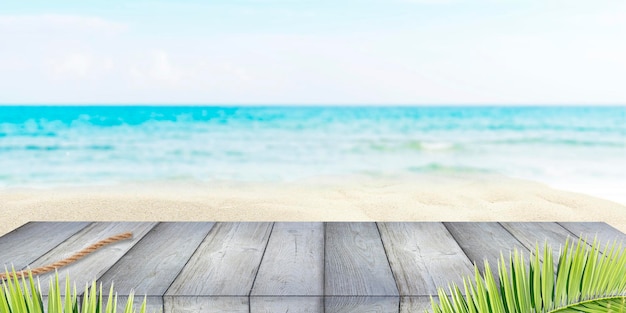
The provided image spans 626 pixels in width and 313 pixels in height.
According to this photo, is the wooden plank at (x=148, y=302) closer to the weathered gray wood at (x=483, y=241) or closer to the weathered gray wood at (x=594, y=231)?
the weathered gray wood at (x=483, y=241)

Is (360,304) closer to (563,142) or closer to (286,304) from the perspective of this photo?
(286,304)

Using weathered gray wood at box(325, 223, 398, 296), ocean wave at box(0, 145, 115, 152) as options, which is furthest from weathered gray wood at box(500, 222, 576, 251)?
ocean wave at box(0, 145, 115, 152)

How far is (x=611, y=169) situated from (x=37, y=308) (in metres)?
10.3

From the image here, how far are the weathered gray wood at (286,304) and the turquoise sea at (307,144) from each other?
25.4 feet

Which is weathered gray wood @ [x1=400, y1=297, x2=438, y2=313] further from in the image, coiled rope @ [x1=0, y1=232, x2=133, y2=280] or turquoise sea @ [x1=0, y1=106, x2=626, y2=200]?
turquoise sea @ [x1=0, y1=106, x2=626, y2=200]

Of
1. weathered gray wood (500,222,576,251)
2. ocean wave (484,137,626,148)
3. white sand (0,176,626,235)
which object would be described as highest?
weathered gray wood (500,222,576,251)

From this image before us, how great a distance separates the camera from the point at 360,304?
50.2 inches

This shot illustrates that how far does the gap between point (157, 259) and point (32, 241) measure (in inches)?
19.3

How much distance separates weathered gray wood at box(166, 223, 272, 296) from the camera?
132cm

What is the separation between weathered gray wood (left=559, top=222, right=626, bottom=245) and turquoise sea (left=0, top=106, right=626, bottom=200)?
6.92 metres

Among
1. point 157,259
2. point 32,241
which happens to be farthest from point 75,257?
point 32,241
